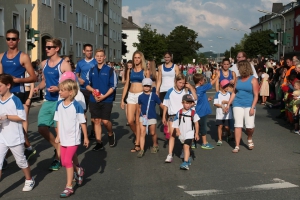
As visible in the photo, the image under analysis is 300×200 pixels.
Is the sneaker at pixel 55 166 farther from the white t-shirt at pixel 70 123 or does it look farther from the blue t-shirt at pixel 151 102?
the blue t-shirt at pixel 151 102

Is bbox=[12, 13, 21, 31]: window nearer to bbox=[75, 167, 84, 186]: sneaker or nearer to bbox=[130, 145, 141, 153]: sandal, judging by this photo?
bbox=[130, 145, 141, 153]: sandal

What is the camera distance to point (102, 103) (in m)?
8.98

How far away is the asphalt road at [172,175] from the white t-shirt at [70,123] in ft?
2.17

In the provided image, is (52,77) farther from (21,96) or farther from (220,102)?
(220,102)

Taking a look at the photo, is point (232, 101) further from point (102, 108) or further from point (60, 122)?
point (60, 122)

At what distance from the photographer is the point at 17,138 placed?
5.96 metres

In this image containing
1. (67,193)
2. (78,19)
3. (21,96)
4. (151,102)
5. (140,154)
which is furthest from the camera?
(78,19)

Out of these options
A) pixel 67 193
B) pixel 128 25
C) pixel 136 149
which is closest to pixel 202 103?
pixel 136 149

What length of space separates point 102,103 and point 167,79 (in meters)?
1.85

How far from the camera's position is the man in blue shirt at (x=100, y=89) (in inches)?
349

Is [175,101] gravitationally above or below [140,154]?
above

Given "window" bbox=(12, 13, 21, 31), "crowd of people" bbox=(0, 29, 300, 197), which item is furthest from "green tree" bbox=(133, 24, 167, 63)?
"crowd of people" bbox=(0, 29, 300, 197)

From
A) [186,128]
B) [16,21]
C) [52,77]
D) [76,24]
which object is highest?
[76,24]

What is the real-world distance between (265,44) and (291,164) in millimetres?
50376
